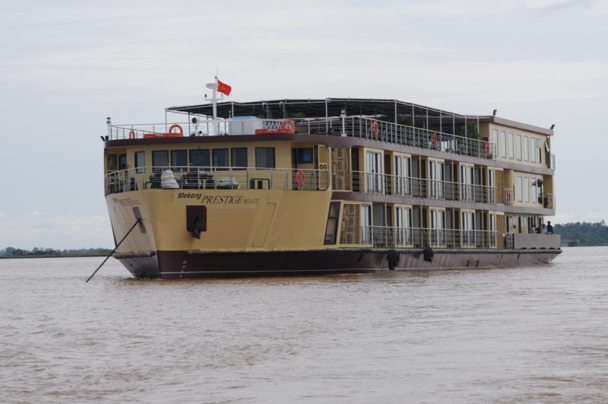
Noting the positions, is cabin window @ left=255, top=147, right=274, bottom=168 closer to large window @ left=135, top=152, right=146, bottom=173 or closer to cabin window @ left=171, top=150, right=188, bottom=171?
cabin window @ left=171, top=150, right=188, bottom=171

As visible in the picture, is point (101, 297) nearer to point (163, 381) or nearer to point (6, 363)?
point (6, 363)

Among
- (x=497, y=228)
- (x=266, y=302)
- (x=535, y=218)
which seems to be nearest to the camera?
(x=266, y=302)

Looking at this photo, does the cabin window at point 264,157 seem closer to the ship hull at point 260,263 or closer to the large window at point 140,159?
the ship hull at point 260,263

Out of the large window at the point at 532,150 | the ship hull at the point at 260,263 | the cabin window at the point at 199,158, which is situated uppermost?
the large window at the point at 532,150

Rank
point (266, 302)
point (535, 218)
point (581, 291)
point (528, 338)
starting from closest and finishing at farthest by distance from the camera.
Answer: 1. point (528, 338)
2. point (266, 302)
3. point (581, 291)
4. point (535, 218)

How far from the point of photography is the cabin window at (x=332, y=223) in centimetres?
3125

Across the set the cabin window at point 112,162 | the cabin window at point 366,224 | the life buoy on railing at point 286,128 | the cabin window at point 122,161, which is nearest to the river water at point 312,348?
the life buoy on railing at point 286,128

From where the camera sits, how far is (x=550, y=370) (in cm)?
970

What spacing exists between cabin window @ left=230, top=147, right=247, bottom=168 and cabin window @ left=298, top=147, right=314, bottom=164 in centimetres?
200

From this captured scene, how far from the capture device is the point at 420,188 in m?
37.3

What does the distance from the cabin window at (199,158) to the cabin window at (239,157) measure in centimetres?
81

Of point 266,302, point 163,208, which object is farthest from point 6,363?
point 163,208

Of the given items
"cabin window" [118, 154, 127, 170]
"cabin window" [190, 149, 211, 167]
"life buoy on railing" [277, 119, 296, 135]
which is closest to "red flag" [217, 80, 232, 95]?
"life buoy on railing" [277, 119, 296, 135]

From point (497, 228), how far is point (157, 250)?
67.8ft
